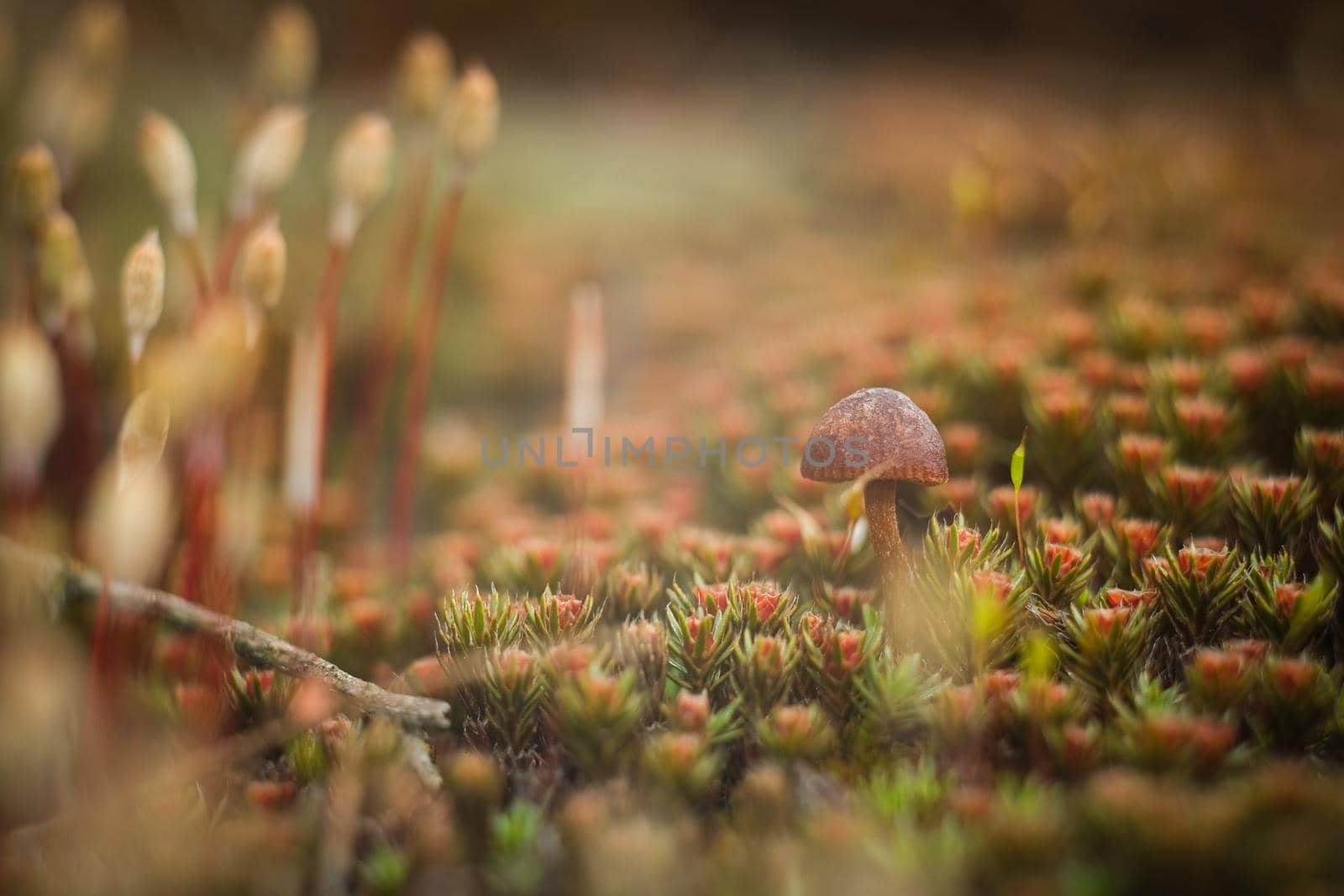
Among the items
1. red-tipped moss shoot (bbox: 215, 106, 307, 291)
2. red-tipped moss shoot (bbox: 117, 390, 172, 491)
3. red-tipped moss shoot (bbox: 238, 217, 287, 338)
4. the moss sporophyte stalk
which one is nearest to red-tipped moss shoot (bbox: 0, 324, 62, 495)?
the moss sporophyte stalk

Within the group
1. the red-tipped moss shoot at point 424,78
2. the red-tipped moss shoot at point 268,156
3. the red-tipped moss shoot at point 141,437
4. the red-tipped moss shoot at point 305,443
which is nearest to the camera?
the red-tipped moss shoot at point 141,437

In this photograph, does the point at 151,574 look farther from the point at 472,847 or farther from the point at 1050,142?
the point at 1050,142

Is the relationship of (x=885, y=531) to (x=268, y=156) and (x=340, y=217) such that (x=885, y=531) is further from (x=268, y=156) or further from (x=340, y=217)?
(x=268, y=156)

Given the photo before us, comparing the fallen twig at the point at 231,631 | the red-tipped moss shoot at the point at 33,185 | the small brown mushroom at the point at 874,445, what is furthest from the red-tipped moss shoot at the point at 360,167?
the small brown mushroom at the point at 874,445

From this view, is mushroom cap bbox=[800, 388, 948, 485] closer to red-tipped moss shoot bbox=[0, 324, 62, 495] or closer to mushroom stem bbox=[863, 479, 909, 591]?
mushroom stem bbox=[863, 479, 909, 591]

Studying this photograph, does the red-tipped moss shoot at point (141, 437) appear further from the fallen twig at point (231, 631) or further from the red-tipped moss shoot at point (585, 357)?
the red-tipped moss shoot at point (585, 357)

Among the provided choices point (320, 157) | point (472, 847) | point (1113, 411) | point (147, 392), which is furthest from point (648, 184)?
point (472, 847)
